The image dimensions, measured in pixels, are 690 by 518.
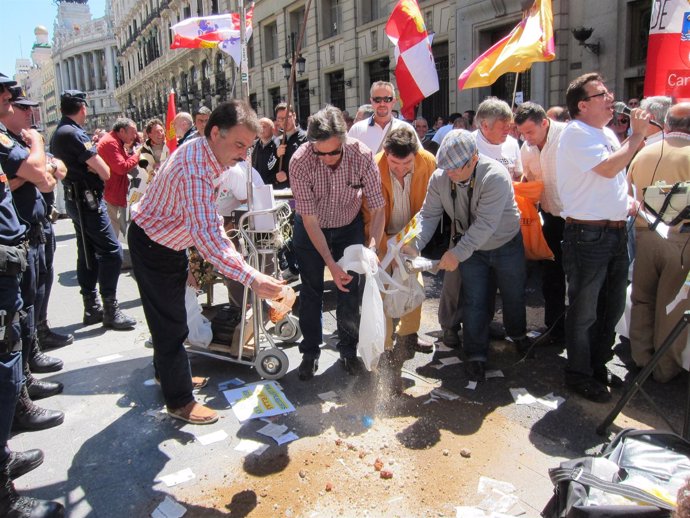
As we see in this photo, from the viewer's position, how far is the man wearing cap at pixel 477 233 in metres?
3.54

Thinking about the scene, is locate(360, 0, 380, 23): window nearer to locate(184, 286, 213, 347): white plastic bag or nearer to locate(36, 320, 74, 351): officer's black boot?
locate(36, 320, 74, 351): officer's black boot

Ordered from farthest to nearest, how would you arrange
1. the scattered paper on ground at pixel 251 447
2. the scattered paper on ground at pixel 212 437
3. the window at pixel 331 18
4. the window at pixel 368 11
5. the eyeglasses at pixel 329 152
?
the window at pixel 331 18 → the window at pixel 368 11 → the eyeglasses at pixel 329 152 → the scattered paper on ground at pixel 212 437 → the scattered paper on ground at pixel 251 447

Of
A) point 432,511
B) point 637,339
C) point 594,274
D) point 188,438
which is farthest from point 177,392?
point 637,339

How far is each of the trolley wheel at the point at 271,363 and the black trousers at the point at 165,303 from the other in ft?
1.88

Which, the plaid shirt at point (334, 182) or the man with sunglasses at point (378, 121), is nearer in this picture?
the plaid shirt at point (334, 182)

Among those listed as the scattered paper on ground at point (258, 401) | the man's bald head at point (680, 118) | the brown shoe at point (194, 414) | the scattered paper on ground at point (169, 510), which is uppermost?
the man's bald head at point (680, 118)

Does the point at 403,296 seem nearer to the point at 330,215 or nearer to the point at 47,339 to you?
the point at 330,215

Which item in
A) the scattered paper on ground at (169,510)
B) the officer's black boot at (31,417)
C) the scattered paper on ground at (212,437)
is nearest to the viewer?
the scattered paper on ground at (169,510)

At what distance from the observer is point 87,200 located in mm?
5023

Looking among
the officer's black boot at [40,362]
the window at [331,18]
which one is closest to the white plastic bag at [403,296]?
the officer's black boot at [40,362]

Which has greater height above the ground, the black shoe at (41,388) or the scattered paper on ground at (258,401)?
the black shoe at (41,388)

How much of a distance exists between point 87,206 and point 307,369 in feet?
9.04

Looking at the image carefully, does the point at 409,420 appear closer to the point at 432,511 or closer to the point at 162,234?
the point at 432,511

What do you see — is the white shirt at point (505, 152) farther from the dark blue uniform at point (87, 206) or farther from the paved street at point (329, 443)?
the dark blue uniform at point (87, 206)
